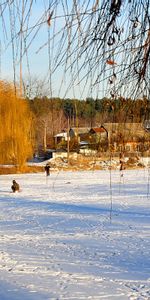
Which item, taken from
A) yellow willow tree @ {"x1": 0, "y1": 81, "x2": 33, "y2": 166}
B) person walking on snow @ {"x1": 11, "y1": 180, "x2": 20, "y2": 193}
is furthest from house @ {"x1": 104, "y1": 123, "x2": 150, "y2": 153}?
yellow willow tree @ {"x1": 0, "y1": 81, "x2": 33, "y2": 166}

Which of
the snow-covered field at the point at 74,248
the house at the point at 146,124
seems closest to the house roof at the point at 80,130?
the house at the point at 146,124

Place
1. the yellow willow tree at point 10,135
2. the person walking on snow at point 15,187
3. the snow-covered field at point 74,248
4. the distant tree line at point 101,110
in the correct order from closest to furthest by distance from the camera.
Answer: the distant tree line at point 101,110
the snow-covered field at point 74,248
the person walking on snow at point 15,187
the yellow willow tree at point 10,135

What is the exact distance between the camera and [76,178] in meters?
25.3

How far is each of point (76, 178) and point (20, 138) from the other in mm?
3671

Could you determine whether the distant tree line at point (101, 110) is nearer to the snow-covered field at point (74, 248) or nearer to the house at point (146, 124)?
the house at point (146, 124)

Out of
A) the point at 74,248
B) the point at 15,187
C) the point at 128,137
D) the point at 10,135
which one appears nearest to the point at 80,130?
the point at 128,137

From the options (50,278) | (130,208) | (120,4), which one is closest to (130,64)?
(120,4)

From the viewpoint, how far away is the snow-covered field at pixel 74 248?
610 cm

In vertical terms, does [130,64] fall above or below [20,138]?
above

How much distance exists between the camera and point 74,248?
338 inches

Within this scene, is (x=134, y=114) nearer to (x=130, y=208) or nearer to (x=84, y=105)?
(x=84, y=105)

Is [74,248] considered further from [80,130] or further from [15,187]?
[15,187]

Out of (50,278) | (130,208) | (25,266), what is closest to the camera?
(50,278)

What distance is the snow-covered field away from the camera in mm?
6098
